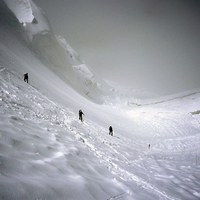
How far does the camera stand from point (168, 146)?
14047 mm

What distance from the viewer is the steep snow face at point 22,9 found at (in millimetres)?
32125

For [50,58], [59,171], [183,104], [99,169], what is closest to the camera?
[59,171]

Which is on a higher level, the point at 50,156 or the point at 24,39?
the point at 24,39

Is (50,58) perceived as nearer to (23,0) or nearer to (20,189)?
(23,0)

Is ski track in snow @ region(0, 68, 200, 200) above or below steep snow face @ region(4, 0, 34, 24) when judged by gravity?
below

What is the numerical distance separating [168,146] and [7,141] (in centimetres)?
1661

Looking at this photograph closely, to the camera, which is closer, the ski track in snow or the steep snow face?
the ski track in snow

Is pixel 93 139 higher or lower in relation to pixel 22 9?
lower

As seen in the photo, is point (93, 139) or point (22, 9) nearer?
point (93, 139)

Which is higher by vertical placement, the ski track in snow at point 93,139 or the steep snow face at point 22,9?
the steep snow face at point 22,9

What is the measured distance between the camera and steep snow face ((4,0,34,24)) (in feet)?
105

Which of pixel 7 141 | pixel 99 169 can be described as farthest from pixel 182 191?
pixel 7 141

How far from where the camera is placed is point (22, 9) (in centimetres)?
3319

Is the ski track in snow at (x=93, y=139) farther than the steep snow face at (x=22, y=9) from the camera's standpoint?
No
